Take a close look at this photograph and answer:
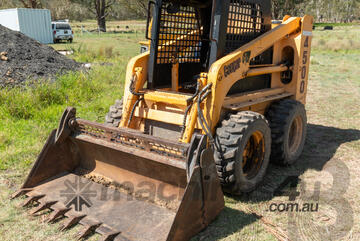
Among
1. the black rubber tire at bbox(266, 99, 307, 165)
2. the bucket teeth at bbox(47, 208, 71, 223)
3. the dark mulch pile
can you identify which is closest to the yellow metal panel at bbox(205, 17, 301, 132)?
the black rubber tire at bbox(266, 99, 307, 165)

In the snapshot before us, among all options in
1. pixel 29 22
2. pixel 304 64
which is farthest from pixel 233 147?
pixel 29 22

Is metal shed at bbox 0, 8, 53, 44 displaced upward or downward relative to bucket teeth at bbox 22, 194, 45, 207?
upward

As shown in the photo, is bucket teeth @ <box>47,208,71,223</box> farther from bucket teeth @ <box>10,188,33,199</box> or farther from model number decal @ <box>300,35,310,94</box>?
model number decal @ <box>300,35,310,94</box>

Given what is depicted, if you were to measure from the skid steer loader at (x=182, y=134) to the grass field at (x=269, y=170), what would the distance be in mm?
206

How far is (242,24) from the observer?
471cm

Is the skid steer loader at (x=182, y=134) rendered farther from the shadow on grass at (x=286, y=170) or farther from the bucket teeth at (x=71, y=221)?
the shadow on grass at (x=286, y=170)

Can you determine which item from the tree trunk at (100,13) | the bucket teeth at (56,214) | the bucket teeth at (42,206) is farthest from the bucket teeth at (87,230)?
the tree trunk at (100,13)

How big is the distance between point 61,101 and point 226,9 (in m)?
4.71

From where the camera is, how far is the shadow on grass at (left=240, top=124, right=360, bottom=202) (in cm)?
425

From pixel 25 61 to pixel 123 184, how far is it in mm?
6686

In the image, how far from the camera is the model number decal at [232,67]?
3.94m

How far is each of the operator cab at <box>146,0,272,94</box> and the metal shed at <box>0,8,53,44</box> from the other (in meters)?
21.5

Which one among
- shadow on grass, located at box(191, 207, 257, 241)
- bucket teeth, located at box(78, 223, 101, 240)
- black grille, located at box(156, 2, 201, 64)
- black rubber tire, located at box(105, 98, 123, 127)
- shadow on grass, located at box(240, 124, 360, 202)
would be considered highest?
black grille, located at box(156, 2, 201, 64)

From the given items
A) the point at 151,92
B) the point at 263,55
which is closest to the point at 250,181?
the point at 151,92
